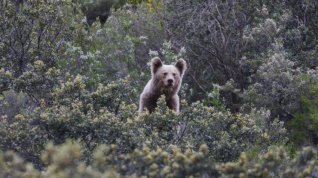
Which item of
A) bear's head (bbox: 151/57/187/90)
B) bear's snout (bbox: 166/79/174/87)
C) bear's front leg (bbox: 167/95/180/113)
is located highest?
bear's head (bbox: 151/57/187/90)

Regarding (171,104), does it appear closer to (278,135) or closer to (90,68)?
(278,135)

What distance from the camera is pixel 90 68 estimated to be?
16.7 m

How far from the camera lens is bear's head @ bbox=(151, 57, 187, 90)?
12305 mm

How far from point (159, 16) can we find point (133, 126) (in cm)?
920

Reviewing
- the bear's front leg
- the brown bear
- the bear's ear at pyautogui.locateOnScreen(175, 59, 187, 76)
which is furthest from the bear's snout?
the bear's ear at pyautogui.locateOnScreen(175, 59, 187, 76)

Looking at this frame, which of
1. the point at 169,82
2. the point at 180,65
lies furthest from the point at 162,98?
the point at 180,65

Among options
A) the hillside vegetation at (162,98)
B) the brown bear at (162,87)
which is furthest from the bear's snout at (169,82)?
the hillside vegetation at (162,98)

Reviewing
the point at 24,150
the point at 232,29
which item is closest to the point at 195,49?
the point at 232,29

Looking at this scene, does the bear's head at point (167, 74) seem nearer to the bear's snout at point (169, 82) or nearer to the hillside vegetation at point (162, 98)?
the bear's snout at point (169, 82)

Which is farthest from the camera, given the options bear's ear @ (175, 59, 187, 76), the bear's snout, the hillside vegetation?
bear's ear @ (175, 59, 187, 76)

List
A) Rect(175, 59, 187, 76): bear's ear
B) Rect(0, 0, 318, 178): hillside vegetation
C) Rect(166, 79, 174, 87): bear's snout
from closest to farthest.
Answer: Rect(0, 0, 318, 178): hillside vegetation
Rect(166, 79, 174, 87): bear's snout
Rect(175, 59, 187, 76): bear's ear

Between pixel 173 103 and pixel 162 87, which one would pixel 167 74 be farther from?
pixel 173 103

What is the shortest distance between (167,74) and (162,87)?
0.86 ft

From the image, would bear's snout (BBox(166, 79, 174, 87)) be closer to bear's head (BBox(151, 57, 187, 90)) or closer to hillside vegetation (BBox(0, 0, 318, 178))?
bear's head (BBox(151, 57, 187, 90))
